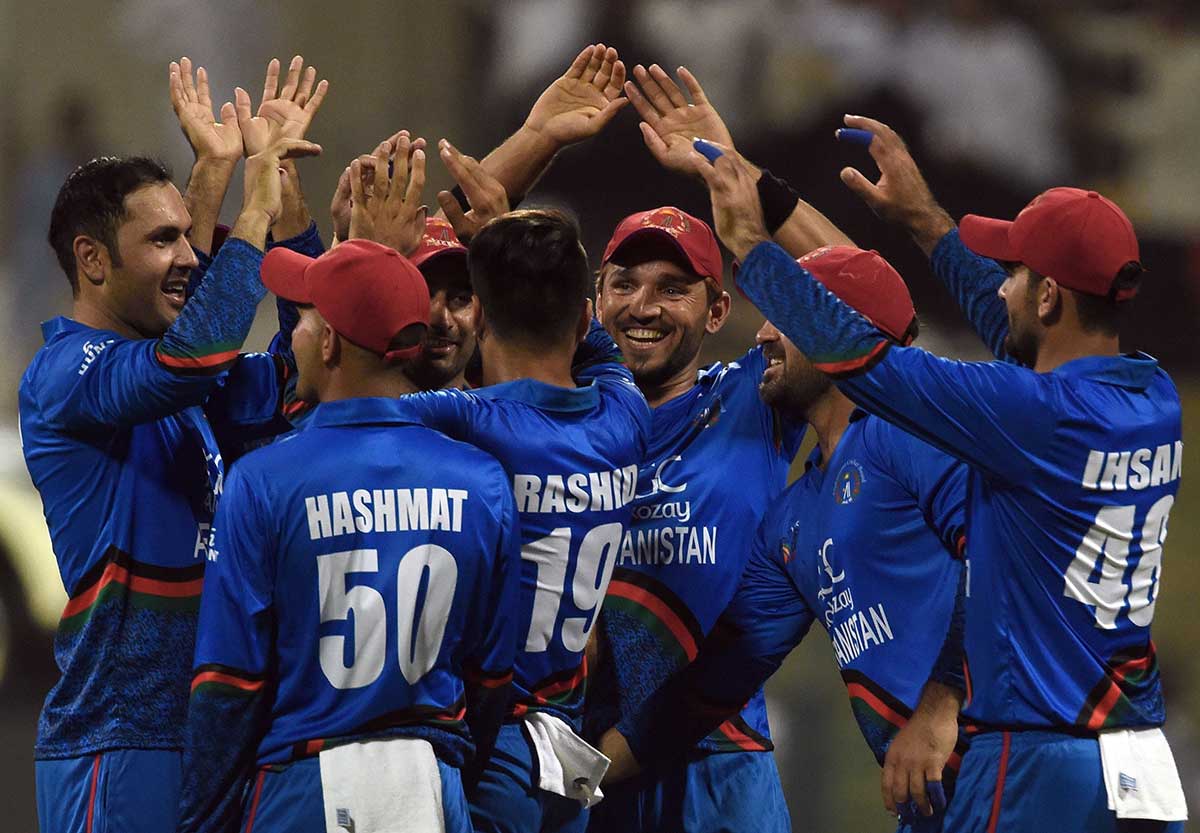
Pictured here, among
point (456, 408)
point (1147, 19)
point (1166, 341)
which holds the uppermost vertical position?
Result: point (1147, 19)

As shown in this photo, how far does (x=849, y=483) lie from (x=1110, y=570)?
692 mm

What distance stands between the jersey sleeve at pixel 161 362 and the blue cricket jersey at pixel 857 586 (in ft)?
4.53

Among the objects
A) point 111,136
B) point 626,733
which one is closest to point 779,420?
point 626,733

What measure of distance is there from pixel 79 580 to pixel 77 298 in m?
0.63

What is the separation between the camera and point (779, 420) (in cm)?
396

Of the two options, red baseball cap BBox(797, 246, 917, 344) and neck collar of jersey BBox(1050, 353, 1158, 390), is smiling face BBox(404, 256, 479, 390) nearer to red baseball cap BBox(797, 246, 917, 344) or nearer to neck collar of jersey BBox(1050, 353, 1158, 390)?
red baseball cap BBox(797, 246, 917, 344)

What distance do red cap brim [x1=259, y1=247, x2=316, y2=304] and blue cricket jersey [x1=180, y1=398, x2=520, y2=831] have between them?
318 mm

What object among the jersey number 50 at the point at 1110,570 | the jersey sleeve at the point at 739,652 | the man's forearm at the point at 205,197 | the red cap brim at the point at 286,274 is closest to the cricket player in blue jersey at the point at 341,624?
the red cap brim at the point at 286,274

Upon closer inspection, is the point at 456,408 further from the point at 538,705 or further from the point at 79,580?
the point at 79,580

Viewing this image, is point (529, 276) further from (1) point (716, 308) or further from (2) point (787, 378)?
(1) point (716, 308)

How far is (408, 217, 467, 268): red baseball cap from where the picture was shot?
389 cm

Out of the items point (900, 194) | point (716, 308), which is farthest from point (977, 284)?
point (716, 308)

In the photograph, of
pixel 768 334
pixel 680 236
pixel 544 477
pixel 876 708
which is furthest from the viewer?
pixel 680 236

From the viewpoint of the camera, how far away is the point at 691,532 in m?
3.82
